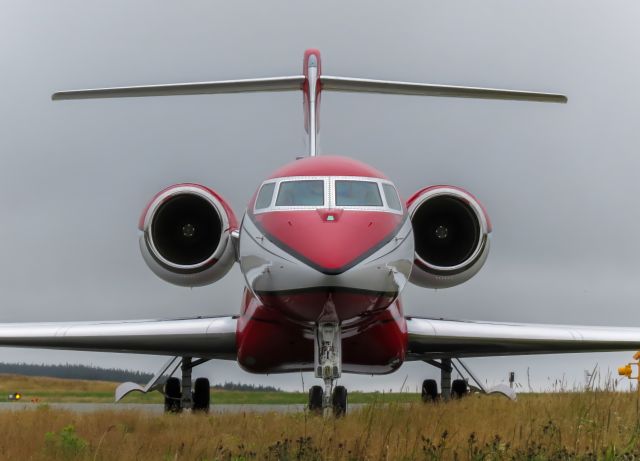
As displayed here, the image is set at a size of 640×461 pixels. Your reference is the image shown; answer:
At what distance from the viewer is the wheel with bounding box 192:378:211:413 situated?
16844 mm

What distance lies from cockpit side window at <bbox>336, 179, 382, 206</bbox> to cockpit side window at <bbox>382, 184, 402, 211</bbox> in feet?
0.48

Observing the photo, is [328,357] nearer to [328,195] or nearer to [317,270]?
[317,270]

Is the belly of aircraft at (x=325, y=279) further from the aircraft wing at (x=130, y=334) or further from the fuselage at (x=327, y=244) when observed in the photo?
the aircraft wing at (x=130, y=334)

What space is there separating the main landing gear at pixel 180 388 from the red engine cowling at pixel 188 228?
147 inches

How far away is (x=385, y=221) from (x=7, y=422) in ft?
15.5

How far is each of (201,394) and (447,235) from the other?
20.9ft

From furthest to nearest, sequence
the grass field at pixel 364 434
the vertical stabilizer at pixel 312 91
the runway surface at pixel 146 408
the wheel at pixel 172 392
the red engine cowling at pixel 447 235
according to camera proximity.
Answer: the wheel at pixel 172 392 < the vertical stabilizer at pixel 312 91 < the runway surface at pixel 146 408 < the red engine cowling at pixel 447 235 < the grass field at pixel 364 434

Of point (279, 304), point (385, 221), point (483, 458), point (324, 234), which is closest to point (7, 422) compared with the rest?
point (279, 304)

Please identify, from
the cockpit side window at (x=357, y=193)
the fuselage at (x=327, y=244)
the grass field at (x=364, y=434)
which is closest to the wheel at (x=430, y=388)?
the fuselage at (x=327, y=244)

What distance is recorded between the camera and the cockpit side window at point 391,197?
10.5 m

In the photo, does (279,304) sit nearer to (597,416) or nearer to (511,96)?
(597,416)

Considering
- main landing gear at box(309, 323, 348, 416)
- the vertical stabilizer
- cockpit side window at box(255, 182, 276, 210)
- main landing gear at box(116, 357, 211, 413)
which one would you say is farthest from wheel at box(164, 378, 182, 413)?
main landing gear at box(309, 323, 348, 416)

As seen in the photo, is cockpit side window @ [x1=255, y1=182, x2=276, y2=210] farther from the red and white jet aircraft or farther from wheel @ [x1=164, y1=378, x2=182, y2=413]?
wheel @ [x1=164, y1=378, x2=182, y2=413]

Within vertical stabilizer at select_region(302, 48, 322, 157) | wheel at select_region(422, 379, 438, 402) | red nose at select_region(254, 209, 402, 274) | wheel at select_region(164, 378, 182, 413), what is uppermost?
vertical stabilizer at select_region(302, 48, 322, 157)
